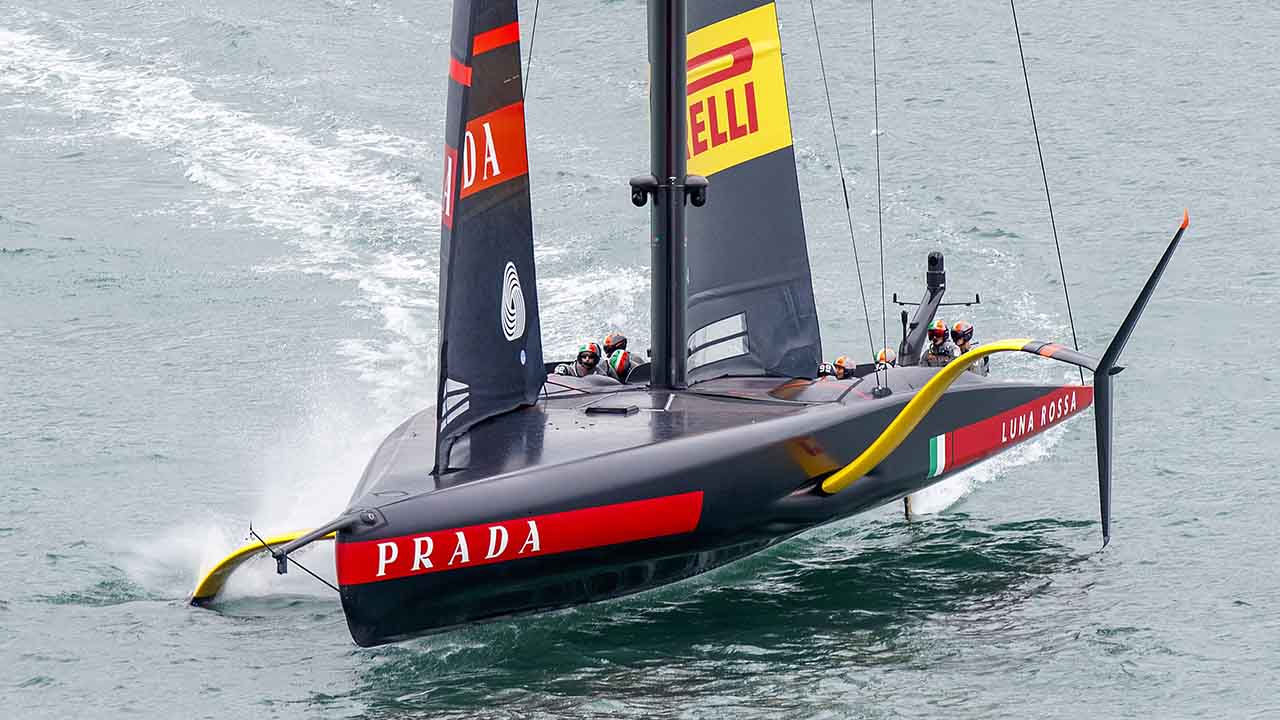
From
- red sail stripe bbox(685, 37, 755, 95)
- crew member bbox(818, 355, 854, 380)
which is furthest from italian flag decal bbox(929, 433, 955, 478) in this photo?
red sail stripe bbox(685, 37, 755, 95)

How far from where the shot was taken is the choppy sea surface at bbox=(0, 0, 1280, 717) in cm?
1070

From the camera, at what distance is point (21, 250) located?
20406 millimetres

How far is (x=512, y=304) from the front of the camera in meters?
11.7

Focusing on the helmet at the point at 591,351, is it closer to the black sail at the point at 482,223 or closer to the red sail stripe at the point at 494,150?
the black sail at the point at 482,223

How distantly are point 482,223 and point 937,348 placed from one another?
159 inches

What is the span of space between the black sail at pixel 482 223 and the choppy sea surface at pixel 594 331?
1.39 meters

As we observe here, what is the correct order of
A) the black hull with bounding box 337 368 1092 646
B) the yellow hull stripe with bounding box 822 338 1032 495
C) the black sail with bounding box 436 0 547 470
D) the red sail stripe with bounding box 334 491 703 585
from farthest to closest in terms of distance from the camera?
1. the yellow hull stripe with bounding box 822 338 1032 495
2. the black sail with bounding box 436 0 547 470
3. the black hull with bounding box 337 368 1092 646
4. the red sail stripe with bounding box 334 491 703 585

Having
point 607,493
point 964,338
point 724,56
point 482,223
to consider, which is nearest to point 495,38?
point 482,223

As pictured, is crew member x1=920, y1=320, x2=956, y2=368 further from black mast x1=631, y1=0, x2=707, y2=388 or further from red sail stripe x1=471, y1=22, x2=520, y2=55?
red sail stripe x1=471, y1=22, x2=520, y2=55

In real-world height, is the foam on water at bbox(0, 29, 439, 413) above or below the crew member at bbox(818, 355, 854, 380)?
above

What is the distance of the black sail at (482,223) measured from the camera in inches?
436

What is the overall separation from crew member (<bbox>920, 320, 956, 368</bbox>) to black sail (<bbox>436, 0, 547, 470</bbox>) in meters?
3.41

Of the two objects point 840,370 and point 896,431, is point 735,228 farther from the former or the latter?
point 896,431

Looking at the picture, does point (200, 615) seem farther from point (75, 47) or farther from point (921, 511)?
point (75, 47)
